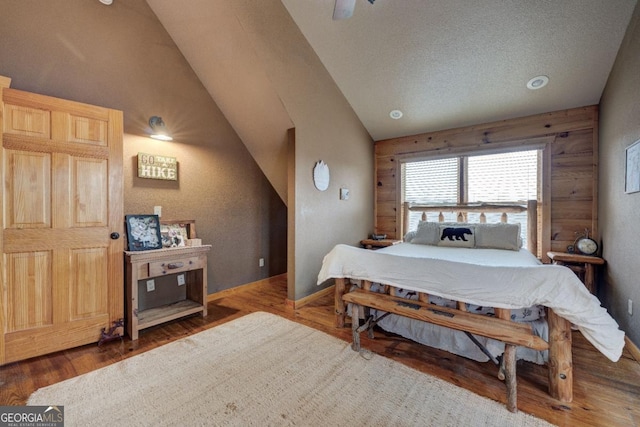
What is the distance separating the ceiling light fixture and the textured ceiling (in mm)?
1828

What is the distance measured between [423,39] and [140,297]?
4.10m

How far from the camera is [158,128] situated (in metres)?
2.85

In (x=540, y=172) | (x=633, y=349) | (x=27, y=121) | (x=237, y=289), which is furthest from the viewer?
(x=237, y=289)

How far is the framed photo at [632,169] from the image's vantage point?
207 centimetres

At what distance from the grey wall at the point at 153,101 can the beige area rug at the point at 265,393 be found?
5.15 ft

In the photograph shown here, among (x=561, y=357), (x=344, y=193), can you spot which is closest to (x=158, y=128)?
(x=344, y=193)

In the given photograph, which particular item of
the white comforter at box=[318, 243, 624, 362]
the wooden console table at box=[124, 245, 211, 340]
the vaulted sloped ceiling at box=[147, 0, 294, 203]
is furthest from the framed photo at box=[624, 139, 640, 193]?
the wooden console table at box=[124, 245, 211, 340]

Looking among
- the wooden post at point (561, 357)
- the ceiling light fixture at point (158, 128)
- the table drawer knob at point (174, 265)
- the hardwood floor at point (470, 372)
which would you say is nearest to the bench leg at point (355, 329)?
the hardwood floor at point (470, 372)

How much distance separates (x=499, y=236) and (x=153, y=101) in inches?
168

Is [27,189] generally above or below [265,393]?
above

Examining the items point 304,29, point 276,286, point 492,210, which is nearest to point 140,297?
point 276,286

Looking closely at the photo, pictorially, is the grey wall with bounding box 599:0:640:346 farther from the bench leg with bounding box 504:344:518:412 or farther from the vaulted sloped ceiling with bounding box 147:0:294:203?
the vaulted sloped ceiling with bounding box 147:0:294:203

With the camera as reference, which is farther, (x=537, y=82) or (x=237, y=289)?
(x=237, y=289)

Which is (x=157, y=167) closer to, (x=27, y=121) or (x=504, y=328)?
(x=27, y=121)
